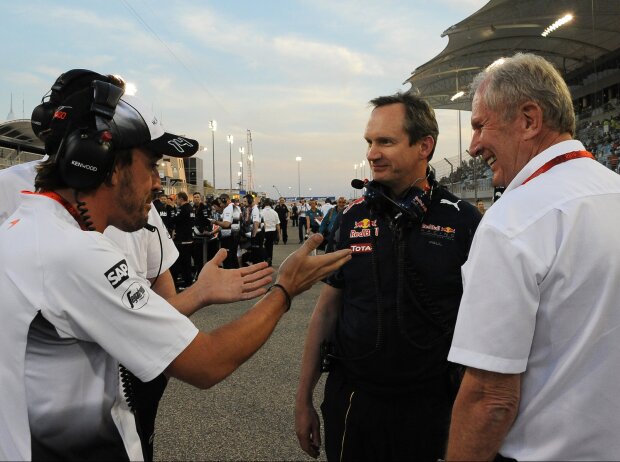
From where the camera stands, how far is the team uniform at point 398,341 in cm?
193

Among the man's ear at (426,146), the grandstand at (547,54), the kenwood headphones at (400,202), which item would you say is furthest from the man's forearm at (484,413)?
the grandstand at (547,54)

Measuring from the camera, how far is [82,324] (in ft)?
3.77

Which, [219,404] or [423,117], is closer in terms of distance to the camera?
[423,117]

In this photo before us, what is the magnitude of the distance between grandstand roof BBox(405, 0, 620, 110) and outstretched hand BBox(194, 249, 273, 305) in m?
22.5

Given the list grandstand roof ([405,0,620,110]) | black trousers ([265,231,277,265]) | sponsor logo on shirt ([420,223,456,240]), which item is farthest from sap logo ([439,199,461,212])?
grandstand roof ([405,0,620,110])

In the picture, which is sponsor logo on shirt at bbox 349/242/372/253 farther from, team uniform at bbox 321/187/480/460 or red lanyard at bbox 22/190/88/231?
red lanyard at bbox 22/190/88/231

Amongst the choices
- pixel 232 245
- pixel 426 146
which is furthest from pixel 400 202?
pixel 232 245

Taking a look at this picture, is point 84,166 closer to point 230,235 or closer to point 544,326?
point 544,326

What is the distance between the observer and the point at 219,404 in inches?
163

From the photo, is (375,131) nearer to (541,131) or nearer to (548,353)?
(541,131)

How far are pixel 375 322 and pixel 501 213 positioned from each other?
3.08 ft

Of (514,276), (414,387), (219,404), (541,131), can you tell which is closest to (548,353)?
(514,276)

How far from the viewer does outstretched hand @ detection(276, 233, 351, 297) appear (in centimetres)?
158

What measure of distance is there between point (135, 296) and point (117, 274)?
7 centimetres
